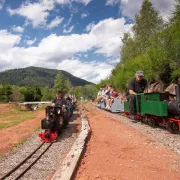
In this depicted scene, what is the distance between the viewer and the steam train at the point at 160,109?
878 cm

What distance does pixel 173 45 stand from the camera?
23.7 metres

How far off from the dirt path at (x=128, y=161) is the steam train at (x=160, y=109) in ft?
4.23

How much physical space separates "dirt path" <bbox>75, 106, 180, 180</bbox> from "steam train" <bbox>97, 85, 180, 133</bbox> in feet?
4.23

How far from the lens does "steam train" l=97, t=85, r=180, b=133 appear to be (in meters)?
8.78

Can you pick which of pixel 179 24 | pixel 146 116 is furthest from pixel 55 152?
pixel 179 24

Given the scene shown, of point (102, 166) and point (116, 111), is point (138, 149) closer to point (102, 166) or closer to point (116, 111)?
point (102, 166)

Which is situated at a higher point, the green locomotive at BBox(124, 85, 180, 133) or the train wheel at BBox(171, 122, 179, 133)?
the green locomotive at BBox(124, 85, 180, 133)

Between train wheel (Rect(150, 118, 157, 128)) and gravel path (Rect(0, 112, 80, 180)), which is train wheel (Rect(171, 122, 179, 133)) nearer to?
train wheel (Rect(150, 118, 157, 128))

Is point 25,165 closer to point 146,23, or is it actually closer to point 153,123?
point 153,123

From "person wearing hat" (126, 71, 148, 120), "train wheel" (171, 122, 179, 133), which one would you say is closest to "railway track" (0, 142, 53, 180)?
"train wheel" (171, 122, 179, 133)

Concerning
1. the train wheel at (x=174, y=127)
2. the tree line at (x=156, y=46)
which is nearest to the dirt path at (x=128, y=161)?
the train wheel at (x=174, y=127)

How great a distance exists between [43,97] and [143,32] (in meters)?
109

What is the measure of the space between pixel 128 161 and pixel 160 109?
155 inches

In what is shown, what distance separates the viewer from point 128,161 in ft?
19.6
